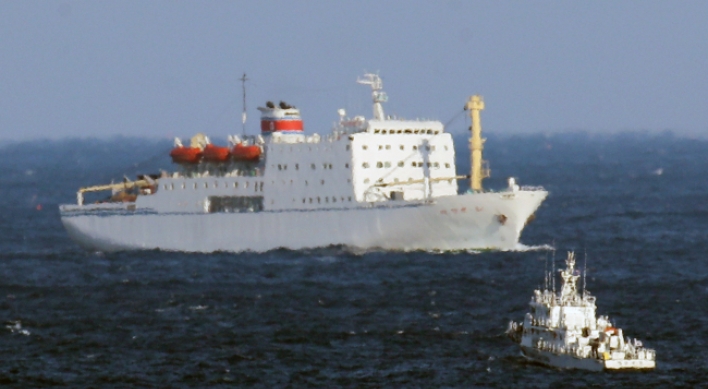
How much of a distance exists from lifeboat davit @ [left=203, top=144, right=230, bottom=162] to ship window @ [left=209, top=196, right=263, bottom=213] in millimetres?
1847

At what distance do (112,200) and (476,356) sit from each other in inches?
1471

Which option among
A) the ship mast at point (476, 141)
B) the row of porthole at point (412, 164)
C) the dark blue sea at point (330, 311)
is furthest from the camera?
the ship mast at point (476, 141)

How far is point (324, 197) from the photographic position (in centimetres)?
7294

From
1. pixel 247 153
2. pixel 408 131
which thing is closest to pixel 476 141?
pixel 408 131

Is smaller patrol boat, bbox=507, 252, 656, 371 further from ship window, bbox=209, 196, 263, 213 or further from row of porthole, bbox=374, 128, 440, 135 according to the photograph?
ship window, bbox=209, 196, 263, 213

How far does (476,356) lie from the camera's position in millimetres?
48062

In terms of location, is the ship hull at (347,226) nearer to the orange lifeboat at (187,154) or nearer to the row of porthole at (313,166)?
the row of porthole at (313,166)

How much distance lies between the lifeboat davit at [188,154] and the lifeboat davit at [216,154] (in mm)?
796

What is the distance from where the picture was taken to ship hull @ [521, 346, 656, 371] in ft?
147

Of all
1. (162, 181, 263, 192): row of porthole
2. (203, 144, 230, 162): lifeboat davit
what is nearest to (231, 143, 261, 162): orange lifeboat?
(203, 144, 230, 162): lifeboat davit

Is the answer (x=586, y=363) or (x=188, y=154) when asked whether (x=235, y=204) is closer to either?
(x=188, y=154)

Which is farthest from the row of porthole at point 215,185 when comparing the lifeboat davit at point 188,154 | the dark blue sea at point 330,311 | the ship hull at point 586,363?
the ship hull at point 586,363

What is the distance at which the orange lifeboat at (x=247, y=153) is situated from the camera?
2975 inches

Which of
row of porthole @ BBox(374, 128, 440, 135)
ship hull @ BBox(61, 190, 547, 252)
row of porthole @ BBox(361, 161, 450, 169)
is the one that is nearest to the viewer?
ship hull @ BBox(61, 190, 547, 252)
